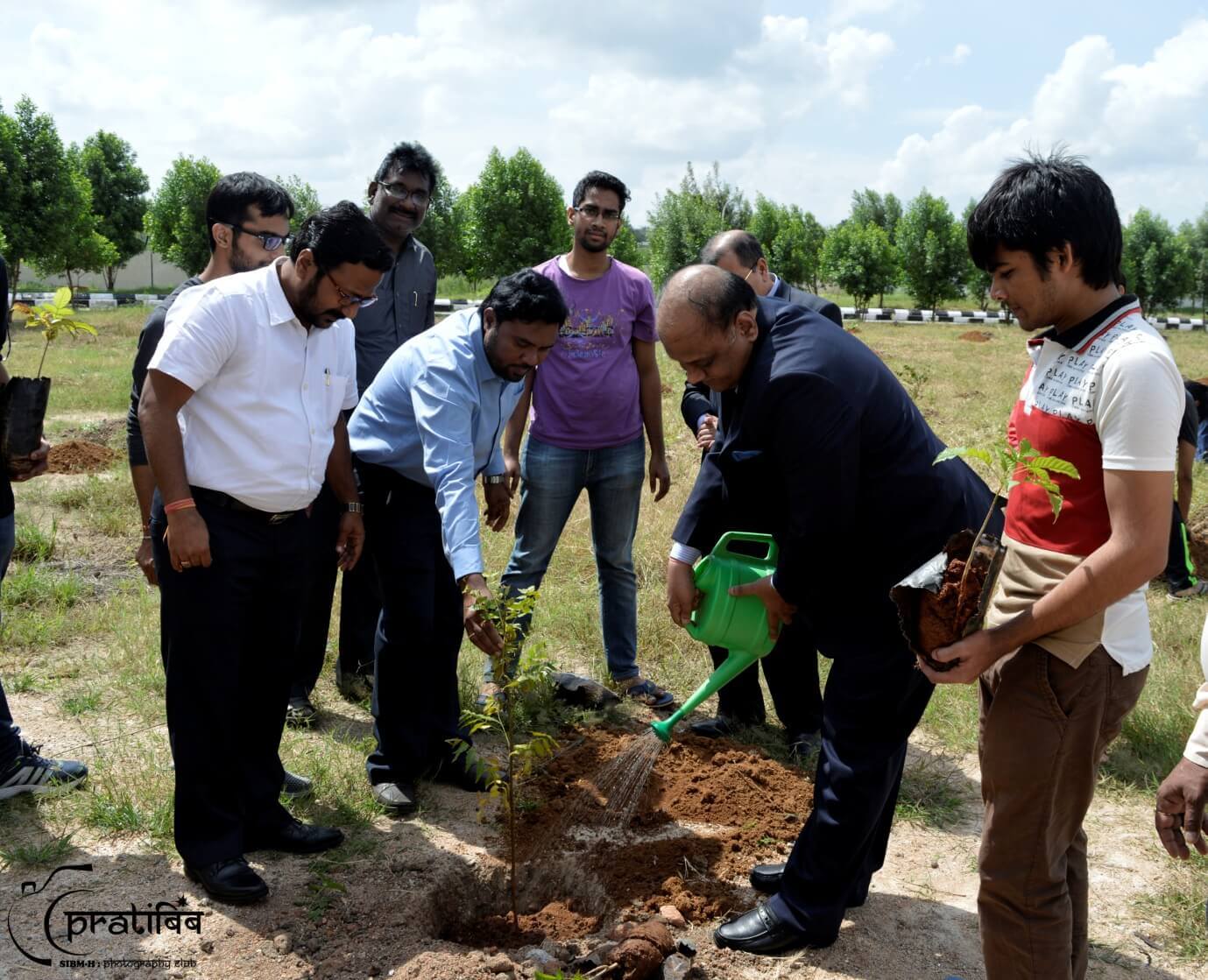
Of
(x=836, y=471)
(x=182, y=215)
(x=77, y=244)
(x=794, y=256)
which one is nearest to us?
(x=836, y=471)

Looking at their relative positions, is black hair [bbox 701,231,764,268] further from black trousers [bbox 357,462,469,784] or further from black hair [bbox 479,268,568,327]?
black trousers [bbox 357,462,469,784]

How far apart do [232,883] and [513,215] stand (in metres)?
30.9

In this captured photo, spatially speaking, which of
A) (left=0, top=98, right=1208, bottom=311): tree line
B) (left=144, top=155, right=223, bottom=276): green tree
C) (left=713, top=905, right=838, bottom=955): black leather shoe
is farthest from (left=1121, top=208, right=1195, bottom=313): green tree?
(left=713, top=905, right=838, bottom=955): black leather shoe

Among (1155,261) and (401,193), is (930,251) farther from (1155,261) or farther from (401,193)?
(401,193)

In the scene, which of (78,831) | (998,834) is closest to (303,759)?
(78,831)

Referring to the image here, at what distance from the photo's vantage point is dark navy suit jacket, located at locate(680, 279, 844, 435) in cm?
448

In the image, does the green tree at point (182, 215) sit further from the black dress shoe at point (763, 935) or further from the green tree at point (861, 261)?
the black dress shoe at point (763, 935)

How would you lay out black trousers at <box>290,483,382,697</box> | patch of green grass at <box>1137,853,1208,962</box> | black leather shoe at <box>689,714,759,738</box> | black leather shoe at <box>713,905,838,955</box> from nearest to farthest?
black leather shoe at <box>713,905,838,955</box>, patch of green grass at <box>1137,853,1208,962</box>, black trousers at <box>290,483,382,697</box>, black leather shoe at <box>689,714,759,738</box>

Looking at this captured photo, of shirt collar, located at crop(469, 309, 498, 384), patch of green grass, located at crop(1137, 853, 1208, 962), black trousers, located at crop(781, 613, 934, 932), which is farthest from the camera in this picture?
shirt collar, located at crop(469, 309, 498, 384)

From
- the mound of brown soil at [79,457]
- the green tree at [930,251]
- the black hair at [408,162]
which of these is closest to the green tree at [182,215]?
the green tree at [930,251]

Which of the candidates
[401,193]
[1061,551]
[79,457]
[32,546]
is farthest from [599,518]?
[79,457]

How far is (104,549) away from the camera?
6.88m

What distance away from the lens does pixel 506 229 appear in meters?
32.5

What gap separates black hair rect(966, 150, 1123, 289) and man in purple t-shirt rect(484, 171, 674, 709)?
256 centimetres
